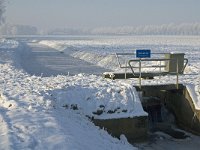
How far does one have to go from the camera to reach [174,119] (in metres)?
16.9

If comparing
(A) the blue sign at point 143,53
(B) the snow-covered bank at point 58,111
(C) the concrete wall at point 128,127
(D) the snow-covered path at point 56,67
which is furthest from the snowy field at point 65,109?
(D) the snow-covered path at point 56,67

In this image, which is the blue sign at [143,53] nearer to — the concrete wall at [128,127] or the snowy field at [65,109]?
the snowy field at [65,109]

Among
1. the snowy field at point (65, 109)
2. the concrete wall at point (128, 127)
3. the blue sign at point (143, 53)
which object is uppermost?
the blue sign at point (143, 53)

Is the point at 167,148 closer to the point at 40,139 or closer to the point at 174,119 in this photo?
the point at 174,119

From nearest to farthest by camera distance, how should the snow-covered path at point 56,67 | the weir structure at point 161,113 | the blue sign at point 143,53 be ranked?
1. the weir structure at point 161,113
2. the blue sign at point 143,53
3. the snow-covered path at point 56,67

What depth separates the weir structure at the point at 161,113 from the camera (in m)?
14.0

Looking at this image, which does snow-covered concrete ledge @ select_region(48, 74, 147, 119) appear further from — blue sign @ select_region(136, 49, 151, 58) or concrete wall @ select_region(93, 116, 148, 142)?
blue sign @ select_region(136, 49, 151, 58)

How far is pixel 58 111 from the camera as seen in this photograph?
11961mm

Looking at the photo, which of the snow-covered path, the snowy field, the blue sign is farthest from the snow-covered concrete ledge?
the snow-covered path

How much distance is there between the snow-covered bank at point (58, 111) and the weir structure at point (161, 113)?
445 mm

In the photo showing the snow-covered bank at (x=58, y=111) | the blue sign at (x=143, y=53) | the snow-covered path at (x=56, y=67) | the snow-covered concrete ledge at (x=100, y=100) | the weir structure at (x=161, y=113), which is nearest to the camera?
the snow-covered bank at (x=58, y=111)

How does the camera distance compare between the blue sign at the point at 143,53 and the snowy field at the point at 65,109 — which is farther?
the blue sign at the point at 143,53

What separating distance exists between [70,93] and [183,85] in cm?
507

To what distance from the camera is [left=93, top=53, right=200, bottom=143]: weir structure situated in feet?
46.1
